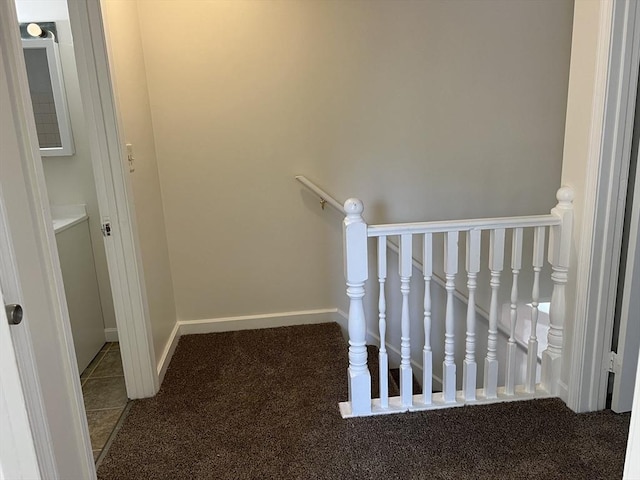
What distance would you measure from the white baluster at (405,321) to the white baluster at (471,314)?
9.7 inches

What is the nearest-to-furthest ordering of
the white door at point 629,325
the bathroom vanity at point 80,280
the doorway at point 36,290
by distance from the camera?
the doorway at point 36,290 < the white door at point 629,325 < the bathroom vanity at point 80,280

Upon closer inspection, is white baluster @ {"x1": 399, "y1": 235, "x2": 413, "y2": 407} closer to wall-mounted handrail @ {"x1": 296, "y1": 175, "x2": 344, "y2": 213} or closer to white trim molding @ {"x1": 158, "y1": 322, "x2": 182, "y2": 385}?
wall-mounted handrail @ {"x1": 296, "y1": 175, "x2": 344, "y2": 213}

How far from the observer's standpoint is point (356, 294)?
197cm

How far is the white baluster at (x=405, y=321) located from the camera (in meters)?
1.96

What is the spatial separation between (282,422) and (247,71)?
1.86 meters

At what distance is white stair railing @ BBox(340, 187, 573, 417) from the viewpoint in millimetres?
1947

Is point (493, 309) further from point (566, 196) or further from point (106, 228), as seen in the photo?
point (106, 228)

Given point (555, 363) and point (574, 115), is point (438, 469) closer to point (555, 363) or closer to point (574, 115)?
point (555, 363)

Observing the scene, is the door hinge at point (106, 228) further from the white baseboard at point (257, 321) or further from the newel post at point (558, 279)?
the newel post at point (558, 279)

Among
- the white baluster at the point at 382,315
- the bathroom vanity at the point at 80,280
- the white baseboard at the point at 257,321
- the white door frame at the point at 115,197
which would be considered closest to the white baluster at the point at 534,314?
the white baluster at the point at 382,315

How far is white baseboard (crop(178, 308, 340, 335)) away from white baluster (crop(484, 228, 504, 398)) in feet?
3.73

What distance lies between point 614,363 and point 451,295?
710 millimetres

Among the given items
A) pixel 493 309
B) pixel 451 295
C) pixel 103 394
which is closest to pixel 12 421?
pixel 103 394

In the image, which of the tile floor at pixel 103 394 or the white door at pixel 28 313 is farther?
the tile floor at pixel 103 394
